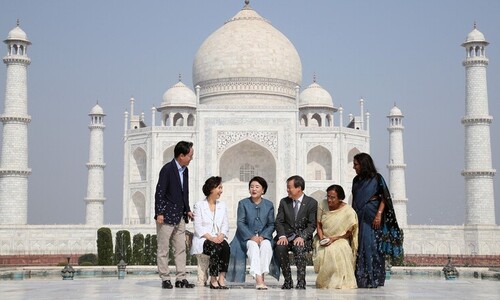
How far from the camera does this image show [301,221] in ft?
21.2

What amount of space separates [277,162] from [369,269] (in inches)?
744

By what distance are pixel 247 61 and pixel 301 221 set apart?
22050 mm

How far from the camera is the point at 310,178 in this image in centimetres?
2589

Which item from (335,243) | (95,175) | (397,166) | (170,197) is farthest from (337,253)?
(397,166)

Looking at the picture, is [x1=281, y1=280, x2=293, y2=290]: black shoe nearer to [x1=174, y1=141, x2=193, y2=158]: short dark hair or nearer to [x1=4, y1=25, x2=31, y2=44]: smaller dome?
[x1=174, y1=141, x2=193, y2=158]: short dark hair

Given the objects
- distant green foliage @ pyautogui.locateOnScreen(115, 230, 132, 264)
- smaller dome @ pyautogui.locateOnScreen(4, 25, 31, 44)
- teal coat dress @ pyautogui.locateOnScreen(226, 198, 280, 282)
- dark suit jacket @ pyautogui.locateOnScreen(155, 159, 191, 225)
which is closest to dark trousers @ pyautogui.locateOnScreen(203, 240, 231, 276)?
teal coat dress @ pyautogui.locateOnScreen(226, 198, 280, 282)

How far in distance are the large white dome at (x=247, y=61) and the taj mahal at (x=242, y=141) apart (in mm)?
40

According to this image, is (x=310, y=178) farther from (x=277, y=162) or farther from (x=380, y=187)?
(x=380, y=187)

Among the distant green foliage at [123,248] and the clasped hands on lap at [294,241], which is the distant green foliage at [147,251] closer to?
the distant green foliage at [123,248]

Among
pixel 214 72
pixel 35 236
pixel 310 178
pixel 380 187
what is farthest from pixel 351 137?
pixel 380 187

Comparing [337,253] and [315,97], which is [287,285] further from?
[315,97]

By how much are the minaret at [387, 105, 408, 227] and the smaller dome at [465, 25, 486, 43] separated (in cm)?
502

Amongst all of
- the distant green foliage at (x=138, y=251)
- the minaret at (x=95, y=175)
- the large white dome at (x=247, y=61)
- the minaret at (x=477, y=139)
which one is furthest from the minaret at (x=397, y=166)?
the distant green foliage at (x=138, y=251)

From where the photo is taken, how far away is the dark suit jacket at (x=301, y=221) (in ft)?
21.1
